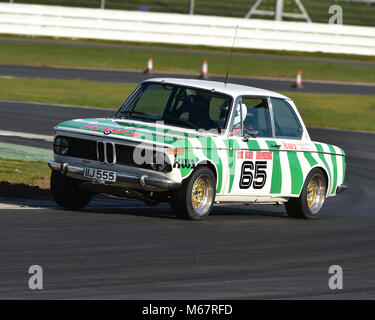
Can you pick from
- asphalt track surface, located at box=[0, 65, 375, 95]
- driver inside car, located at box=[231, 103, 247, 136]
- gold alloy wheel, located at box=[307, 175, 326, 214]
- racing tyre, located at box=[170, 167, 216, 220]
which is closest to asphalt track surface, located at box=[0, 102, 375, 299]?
racing tyre, located at box=[170, 167, 216, 220]

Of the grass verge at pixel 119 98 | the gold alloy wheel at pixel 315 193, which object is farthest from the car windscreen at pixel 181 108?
the grass verge at pixel 119 98

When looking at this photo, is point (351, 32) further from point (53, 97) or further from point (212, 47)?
point (53, 97)

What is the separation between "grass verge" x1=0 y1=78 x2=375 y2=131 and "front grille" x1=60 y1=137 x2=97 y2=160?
1393 centimetres

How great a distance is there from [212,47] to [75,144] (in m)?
30.2

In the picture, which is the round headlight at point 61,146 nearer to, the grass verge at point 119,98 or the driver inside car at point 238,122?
the driver inside car at point 238,122

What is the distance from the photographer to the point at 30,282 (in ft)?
20.9

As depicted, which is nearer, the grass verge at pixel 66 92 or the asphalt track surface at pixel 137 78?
the grass verge at pixel 66 92

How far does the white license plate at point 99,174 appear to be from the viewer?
948 cm

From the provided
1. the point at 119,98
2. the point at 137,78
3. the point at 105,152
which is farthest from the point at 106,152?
the point at 137,78

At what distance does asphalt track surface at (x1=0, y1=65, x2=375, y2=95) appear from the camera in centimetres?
3061

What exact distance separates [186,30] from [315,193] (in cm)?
2834

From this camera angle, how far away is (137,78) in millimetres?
31375

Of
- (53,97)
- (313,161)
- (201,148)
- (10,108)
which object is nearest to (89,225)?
(201,148)

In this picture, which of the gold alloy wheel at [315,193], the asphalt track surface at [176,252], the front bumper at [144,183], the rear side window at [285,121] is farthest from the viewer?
the gold alloy wheel at [315,193]
